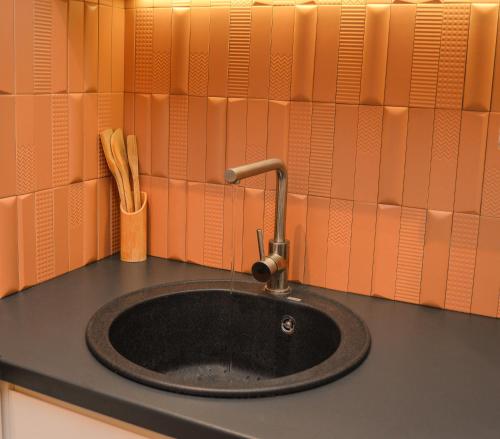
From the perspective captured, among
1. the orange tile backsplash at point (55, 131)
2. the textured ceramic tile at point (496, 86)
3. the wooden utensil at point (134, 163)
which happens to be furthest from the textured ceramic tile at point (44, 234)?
the textured ceramic tile at point (496, 86)

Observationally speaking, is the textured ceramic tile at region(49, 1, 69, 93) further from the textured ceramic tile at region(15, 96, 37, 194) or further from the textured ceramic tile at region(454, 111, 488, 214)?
the textured ceramic tile at region(454, 111, 488, 214)

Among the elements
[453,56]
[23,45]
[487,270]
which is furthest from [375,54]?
[23,45]

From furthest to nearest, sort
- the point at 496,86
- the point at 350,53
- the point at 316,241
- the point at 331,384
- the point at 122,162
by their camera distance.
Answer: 1. the point at 122,162
2. the point at 316,241
3. the point at 350,53
4. the point at 496,86
5. the point at 331,384

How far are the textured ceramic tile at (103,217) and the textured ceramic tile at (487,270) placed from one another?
85cm

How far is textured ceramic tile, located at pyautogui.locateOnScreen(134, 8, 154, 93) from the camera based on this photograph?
1.55 meters

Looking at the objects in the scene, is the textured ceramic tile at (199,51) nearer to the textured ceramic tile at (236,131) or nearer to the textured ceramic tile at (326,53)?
the textured ceramic tile at (236,131)

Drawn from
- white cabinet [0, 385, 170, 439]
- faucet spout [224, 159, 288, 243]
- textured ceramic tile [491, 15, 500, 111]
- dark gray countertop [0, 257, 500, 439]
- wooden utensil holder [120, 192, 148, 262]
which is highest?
textured ceramic tile [491, 15, 500, 111]

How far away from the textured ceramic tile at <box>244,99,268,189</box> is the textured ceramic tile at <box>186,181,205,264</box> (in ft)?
0.47

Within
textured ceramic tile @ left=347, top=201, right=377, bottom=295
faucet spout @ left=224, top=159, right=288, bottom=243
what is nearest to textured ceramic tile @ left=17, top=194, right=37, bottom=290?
faucet spout @ left=224, top=159, right=288, bottom=243

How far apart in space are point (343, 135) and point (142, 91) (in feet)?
1.68

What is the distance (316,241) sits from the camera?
1.45m

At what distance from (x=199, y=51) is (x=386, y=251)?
610 millimetres

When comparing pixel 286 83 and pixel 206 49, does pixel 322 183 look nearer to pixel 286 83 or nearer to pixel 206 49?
pixel 286 83

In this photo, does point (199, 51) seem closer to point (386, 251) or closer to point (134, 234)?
point (134, 234)
